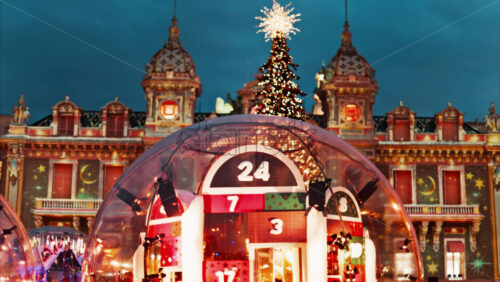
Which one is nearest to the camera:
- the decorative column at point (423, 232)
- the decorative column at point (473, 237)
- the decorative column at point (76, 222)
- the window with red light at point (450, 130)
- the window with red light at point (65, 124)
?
the decorative column at point (76, 222)

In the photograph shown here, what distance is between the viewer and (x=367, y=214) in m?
8.99

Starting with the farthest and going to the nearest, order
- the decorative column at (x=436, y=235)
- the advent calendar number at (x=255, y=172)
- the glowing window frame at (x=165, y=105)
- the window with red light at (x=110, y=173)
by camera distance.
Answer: the window with red light at (x=110, y=173) → the glowing window frame at (x=165, y=105) → the decorative column at (x=436, y=235) → the advent calendar number at (x=255, y=172)

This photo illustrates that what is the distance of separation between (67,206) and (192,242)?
21.5 metres

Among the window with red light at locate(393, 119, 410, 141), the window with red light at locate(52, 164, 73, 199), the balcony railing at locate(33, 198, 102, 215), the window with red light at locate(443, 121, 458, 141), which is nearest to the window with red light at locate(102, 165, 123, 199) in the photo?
the balcony railing at locate(33, 198, 102, 215)

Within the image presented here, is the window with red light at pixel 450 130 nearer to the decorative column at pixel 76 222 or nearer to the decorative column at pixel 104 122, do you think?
the decorative column at pixel 104 122

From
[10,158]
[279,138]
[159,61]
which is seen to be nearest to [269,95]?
[279,138]

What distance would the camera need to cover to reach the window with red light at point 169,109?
1142 inches

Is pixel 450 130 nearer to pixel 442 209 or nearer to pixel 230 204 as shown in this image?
Answer: pixel 442 209

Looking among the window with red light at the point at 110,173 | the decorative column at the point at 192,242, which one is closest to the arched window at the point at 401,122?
the window with red light at the point at 110,173

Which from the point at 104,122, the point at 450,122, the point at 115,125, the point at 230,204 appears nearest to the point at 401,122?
the point at 450,122

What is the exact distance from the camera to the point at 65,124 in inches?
1169

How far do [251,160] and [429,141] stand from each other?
22.3 m

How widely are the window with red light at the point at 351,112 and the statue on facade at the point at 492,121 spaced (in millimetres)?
6206

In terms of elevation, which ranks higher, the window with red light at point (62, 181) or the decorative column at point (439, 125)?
the decorative column at point (439, 125)
